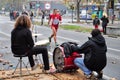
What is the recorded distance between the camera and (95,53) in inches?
354

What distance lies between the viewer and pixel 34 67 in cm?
1029

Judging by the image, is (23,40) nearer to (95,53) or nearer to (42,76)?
(42,76)

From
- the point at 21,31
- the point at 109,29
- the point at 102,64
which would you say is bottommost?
the point at 109,29

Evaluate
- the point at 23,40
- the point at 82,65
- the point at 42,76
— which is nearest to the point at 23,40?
the point at 23,40

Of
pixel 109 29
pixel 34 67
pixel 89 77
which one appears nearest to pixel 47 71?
pixel 34 67

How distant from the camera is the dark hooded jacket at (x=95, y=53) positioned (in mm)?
8984

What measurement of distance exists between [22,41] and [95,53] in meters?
1.97

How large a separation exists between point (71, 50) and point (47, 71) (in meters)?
0.91

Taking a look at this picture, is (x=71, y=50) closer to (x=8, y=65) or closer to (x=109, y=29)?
(x=8, y=65)

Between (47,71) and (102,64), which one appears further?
(47,71)

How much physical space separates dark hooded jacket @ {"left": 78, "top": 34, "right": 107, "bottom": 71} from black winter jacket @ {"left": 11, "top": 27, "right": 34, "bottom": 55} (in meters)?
1.39

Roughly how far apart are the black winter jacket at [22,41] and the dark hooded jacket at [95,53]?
139cm

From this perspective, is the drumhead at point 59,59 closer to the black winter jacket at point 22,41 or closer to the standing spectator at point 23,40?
the standing spectator at point 23,40

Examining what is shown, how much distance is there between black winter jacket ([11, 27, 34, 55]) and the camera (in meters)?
9.48
